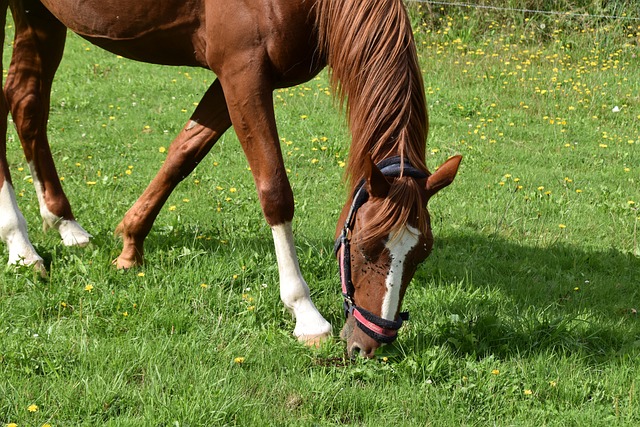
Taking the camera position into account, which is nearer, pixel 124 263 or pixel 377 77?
pixel 377 77

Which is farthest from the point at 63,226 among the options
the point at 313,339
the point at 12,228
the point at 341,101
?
the point at 341,101

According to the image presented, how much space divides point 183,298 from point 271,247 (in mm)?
971

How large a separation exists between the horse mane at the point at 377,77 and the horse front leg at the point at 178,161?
41.6 inches

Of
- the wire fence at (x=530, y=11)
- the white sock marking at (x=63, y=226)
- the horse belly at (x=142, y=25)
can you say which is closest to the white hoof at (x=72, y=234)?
the white sock marking at (x=63, y=226)

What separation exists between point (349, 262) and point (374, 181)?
43cm

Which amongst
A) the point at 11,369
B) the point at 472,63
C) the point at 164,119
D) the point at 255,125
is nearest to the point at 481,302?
the point at 255,125

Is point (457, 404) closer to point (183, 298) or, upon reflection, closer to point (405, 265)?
point (405, 265)

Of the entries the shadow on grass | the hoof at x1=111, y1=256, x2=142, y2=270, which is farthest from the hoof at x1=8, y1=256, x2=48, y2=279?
the shadow on grass

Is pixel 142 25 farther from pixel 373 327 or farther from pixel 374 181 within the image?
pixel 373 327

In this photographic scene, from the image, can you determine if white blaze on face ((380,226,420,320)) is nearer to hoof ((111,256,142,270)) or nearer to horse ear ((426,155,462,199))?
horse ear ((426,155,462,199))

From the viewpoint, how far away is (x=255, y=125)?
3727mm

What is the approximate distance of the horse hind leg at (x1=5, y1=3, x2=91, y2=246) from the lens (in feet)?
16.4

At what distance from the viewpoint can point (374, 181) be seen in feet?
10.6

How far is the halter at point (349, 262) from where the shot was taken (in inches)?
131
